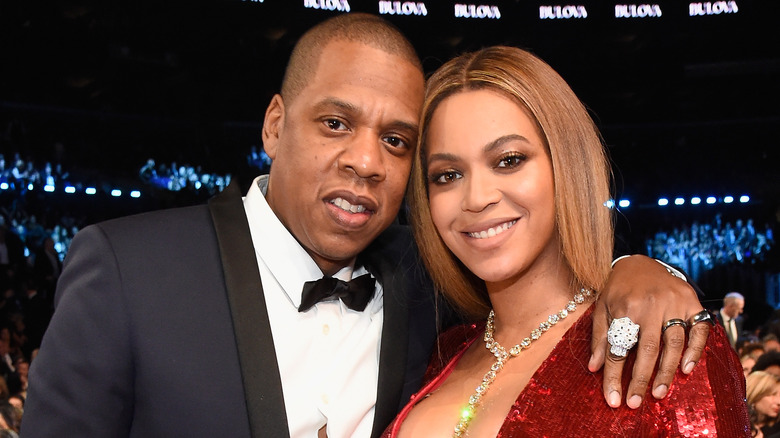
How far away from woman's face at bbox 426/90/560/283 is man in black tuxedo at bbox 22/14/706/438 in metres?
0.13

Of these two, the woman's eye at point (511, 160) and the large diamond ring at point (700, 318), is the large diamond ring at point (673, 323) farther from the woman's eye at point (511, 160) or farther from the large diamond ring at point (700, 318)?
the woman's eye at point (511, 160)

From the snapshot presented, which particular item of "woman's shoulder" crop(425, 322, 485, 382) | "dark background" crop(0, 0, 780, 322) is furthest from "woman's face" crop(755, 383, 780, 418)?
"dark background" crop(0, 0, 780, 322)

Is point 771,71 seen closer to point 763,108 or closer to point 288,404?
point 763,108

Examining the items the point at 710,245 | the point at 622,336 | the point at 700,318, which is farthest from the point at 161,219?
the point at 710,245

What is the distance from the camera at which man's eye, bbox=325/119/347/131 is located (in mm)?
1695

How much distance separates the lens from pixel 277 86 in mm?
9516

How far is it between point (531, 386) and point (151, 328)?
2.52 feet

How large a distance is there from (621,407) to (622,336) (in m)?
0.14

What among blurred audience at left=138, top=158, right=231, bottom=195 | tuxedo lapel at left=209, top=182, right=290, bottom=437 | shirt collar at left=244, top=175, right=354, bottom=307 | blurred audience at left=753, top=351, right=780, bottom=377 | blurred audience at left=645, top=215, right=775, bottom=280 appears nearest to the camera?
tuxedo lapel at left=209, top=182, right=290, bottom=437

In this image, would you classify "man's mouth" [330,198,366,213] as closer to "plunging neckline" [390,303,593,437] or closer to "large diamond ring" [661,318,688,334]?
"plunging neckline" [390,303,593,437]

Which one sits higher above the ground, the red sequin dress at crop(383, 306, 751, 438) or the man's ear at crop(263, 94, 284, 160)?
the man's ear at crop(263, 94, 284, 160)

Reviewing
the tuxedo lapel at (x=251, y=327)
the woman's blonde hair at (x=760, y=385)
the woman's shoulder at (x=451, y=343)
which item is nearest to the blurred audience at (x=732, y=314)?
the woman's blonde hair at (x=760, y=385)

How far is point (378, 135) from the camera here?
1705mm

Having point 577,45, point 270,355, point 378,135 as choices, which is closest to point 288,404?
point 270,355
